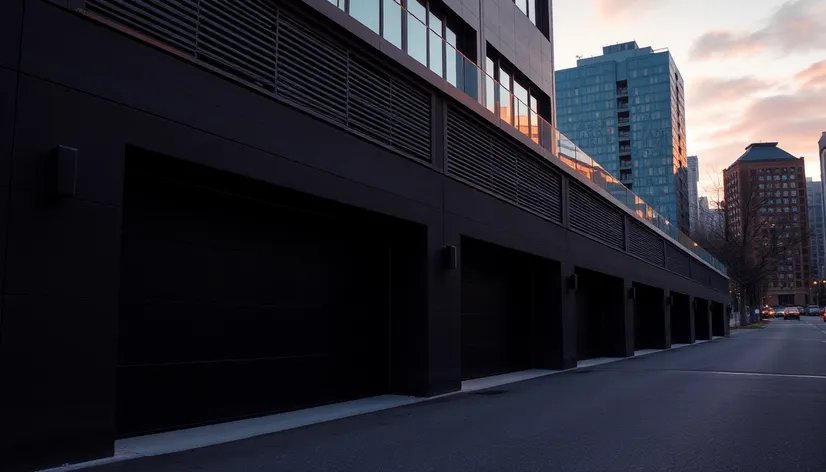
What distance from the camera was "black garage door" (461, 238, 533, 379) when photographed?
17172mm

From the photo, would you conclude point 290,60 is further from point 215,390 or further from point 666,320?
point 666,320

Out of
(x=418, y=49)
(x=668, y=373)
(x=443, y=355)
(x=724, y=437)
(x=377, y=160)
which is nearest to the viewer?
(x=724, y=437)

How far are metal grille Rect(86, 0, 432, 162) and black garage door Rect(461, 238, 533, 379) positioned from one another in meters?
3.95

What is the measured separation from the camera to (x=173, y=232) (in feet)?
29.5

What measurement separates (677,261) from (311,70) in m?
35.2

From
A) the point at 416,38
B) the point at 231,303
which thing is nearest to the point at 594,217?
the point at 416,38

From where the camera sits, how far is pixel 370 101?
12.4 metres

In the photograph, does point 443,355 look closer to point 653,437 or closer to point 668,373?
point 653,437

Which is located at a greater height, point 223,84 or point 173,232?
point 223,84

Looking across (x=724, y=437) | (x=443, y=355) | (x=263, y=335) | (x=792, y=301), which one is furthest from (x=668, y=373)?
(x=792, y=301)

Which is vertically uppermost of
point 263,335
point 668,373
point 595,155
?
point 595,155

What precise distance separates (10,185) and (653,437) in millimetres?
7588

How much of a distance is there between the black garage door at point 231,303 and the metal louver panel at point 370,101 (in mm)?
1607

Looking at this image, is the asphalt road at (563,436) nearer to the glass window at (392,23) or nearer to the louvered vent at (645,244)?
the glass window at (392,23)
